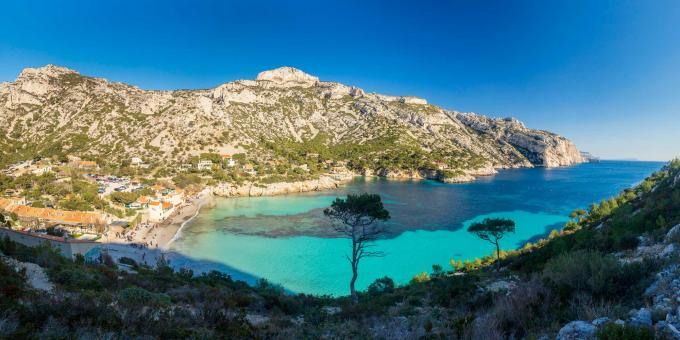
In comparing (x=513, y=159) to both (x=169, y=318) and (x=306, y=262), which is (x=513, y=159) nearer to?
(x=306, y=262)

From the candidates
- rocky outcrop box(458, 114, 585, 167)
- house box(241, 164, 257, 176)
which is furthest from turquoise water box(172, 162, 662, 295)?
rocky outcrop box(458, 114, 585, 167)

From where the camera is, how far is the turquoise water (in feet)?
73.4

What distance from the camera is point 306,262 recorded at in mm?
24031

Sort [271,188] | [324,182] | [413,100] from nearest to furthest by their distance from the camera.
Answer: [271,188] → [324,182] → [413,100]

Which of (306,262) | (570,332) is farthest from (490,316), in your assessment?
(306,262)

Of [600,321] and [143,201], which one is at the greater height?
[600,321]

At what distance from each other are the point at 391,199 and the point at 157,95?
236 ft

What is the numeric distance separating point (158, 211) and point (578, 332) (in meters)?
39.3

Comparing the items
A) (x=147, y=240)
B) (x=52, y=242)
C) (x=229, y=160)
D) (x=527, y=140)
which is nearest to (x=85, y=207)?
(x=147, y=240)

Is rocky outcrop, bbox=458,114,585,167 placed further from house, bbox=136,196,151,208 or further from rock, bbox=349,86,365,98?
house, bbox=136,196,151,208

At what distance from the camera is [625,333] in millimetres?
2652

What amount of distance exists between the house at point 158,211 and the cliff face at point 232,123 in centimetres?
3080

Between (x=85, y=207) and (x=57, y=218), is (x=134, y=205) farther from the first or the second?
(x=57, y=218)

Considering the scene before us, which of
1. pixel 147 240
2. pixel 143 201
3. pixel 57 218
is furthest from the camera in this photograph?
pixel 143 201
